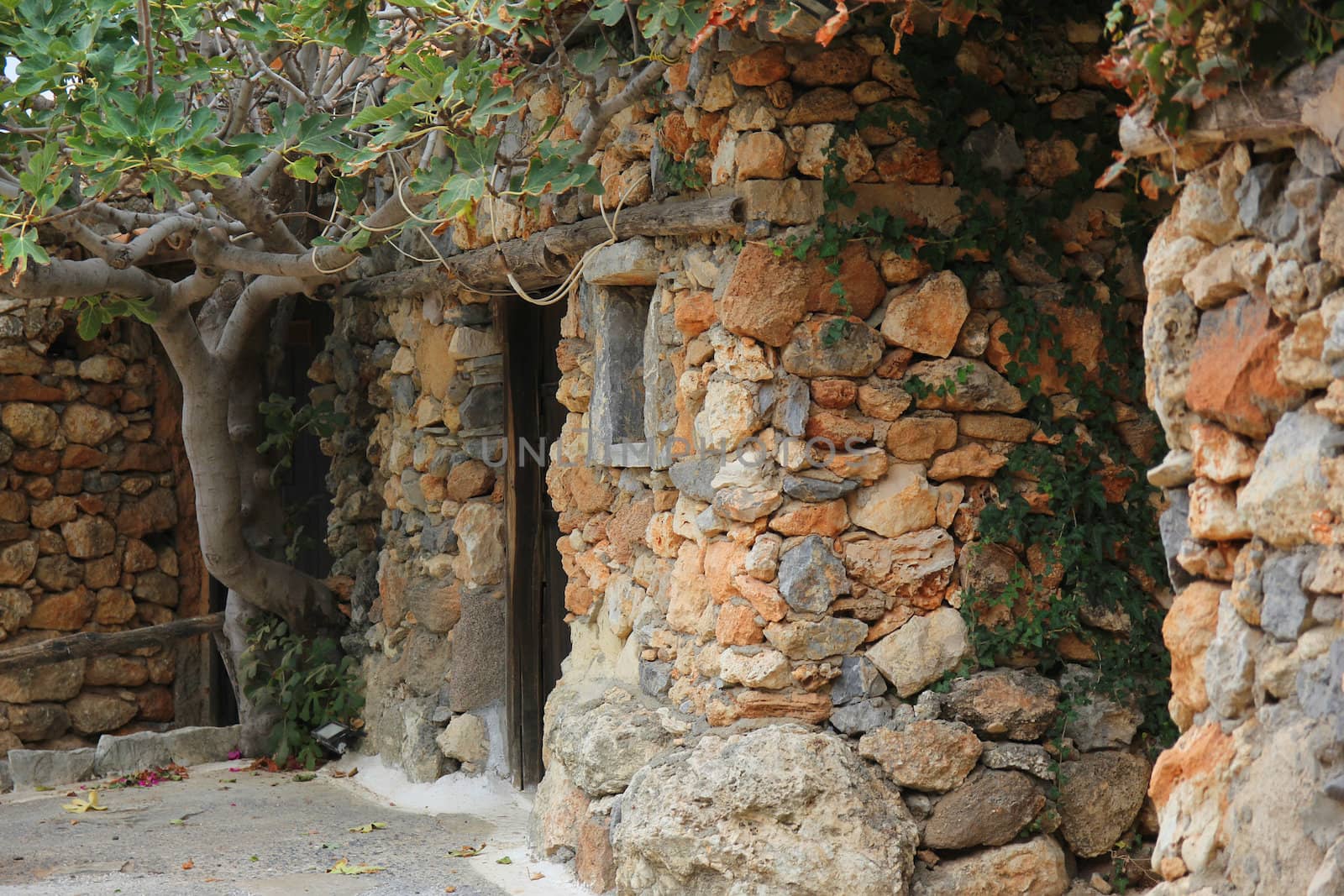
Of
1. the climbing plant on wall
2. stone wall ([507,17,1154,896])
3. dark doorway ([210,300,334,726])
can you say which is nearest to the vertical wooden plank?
dark doorway ([210,300,334,726])

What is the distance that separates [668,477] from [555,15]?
4.44ft

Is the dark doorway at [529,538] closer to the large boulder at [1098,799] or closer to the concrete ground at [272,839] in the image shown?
the concrete ground at [272,839]

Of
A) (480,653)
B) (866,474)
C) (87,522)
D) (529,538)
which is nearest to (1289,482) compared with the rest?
(866,474)

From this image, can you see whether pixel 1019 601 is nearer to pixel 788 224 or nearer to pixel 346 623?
pixel 788 224

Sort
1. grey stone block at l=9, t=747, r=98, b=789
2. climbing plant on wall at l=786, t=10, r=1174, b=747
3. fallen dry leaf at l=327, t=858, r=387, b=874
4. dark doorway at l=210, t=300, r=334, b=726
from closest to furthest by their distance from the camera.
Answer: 1. climbing plant on wall at l=786, t=10, r=1174, b=747
2. fallen dry leaf at l=327, t=858, r=387, b=874
3. grey stone block at l=9, t=747, r=98, b=789
4. dark doorway at l=210, t=300, r=334, b=726

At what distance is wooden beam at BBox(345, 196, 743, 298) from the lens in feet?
12.2

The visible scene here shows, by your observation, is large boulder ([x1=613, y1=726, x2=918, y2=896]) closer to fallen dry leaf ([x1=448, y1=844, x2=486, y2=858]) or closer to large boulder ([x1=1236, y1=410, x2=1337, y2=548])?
fallen dry leaf ([x1=448, y1=844, x2=486, y2=858])

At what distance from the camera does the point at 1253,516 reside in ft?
6.23

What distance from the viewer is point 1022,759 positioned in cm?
361

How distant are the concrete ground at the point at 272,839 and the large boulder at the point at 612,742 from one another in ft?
1.09

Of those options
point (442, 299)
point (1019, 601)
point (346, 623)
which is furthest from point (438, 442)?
point (1019, 601)

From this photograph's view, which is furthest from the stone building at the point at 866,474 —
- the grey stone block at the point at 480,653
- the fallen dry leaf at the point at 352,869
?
A: the grey stone block at the point at 480,653

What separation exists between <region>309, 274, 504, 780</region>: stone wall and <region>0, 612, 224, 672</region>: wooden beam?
707 mm

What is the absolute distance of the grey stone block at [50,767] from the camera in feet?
18.5
